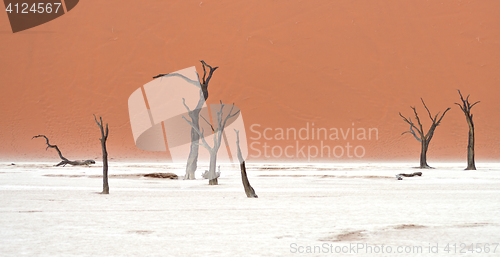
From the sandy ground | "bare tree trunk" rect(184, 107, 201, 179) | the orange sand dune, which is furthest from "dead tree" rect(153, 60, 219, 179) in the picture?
the orange sand dune

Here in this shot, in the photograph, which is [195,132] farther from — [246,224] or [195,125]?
[246,224]

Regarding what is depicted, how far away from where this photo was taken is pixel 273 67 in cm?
4981

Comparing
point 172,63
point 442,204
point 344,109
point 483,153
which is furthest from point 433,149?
point 442,204

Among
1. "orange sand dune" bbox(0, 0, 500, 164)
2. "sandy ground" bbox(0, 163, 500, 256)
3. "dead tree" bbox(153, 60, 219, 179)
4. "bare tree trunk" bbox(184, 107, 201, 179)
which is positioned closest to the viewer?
"sandy ground" bbox(0, 163, 500, 256)

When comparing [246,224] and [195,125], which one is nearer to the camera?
[246,224]

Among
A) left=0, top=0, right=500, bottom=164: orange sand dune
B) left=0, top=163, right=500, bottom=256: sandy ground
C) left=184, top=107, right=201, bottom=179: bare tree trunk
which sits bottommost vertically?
left=0, top=163, right=500, bottom=256: sandy ground

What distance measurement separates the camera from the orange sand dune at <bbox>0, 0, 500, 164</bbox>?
4753 centimetres

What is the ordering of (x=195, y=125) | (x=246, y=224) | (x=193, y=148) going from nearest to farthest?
(x=246, y=224) < (x=195, y=125) < (x=193, y=148)

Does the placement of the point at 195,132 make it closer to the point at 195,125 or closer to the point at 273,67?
the point at 195,125

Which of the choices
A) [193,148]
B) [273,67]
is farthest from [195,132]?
[273,67]

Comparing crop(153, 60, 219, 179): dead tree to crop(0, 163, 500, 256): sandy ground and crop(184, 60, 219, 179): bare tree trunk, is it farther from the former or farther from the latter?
crop(0, 163, 500, 256): sandy ground

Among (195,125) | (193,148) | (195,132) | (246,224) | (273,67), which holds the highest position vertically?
(273,67)

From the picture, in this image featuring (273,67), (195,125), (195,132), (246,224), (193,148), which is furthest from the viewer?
(273,67)

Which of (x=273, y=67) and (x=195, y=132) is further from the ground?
(x=273, y=67)
